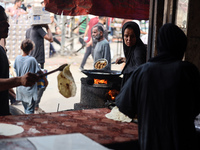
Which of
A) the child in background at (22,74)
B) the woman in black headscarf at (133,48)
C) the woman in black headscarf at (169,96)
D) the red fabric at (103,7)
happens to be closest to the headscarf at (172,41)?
the woman in black headscarf at (169,96)

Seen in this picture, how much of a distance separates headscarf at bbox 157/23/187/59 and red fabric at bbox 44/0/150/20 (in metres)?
3.15

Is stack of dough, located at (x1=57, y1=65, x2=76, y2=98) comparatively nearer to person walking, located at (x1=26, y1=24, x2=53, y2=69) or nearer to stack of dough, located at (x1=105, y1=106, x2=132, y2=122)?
stack of dough, located at (x1=105, y1=106, x2=132, y2=122)

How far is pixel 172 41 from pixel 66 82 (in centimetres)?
149

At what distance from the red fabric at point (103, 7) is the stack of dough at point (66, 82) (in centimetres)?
217

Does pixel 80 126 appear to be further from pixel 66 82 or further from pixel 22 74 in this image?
pixel 22 74

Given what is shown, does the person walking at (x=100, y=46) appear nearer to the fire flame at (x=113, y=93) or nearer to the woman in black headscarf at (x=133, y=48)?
the fire flame at (x=113, y=93)

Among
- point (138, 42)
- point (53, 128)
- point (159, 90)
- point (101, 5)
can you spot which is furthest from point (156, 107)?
point (101, 5)

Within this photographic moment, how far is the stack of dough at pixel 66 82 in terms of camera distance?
359 centimetres

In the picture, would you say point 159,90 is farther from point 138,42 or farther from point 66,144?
point 138,42

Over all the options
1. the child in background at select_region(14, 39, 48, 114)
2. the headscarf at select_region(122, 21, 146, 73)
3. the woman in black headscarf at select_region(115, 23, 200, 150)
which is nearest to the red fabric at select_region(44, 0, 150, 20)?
the child in background at select_region(14, 39, 48, 114)

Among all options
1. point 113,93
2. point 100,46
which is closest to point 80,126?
point 113,93

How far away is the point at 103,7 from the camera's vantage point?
5.88m

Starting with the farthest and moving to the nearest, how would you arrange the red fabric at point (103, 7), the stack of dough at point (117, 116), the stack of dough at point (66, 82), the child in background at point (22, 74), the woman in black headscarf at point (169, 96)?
the child in background at point (22, 74) → the red fabric at point (103, 7) → the stack of dough at point (117, 116) → the stack of dough at point (66, 82) → the woman in black headscarf at point (169, 96)

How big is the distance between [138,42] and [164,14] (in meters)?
0.71
